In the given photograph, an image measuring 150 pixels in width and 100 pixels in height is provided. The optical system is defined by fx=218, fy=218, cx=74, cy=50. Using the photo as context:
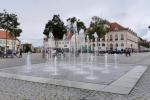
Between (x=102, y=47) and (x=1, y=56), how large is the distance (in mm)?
68107

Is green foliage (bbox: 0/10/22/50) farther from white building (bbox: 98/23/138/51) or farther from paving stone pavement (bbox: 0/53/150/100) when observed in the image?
white building (bbox: 98/23/138/51)

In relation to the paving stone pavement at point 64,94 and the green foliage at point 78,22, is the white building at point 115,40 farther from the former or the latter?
the paving stone pavement at point 64,94

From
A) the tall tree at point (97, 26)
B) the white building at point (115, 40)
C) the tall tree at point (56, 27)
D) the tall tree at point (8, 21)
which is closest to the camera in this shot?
the tall tree at point (8, 21)

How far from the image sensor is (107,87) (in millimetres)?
8258

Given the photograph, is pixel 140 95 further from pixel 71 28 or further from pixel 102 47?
pixel 102 47

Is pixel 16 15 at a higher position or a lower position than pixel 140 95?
higher

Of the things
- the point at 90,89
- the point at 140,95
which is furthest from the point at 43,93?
the point at 140,95

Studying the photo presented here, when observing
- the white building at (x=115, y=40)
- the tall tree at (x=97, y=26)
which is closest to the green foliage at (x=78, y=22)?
the tall tree at (x=97, y=26)

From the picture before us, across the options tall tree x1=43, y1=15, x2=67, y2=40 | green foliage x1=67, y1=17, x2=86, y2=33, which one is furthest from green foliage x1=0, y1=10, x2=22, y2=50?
green foliage x1=67, y1=17, x2=86, y2=33

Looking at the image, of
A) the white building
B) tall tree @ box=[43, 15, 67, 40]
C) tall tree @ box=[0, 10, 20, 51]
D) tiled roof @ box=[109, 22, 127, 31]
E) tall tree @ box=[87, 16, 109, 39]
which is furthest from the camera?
tiled roof @ box=[109, 22, 127, 31]

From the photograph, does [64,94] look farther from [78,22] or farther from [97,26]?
[78,22]

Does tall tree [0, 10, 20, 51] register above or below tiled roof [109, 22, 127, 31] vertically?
below

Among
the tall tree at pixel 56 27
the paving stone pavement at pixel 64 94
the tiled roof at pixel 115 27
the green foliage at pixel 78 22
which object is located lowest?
the paving stone pavement at pixel 64 94

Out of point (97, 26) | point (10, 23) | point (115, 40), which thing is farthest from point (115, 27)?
point (10, 23)
